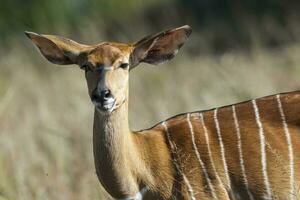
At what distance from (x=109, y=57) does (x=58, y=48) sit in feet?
1.55

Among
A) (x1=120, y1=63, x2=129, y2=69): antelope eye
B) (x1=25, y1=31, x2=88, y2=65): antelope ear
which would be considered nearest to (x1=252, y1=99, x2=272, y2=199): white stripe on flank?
(x1=120, y1=63, x2=129, y2=69): antelope eye

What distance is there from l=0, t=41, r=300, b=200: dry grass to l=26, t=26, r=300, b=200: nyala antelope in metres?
0.61

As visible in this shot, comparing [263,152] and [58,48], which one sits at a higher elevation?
[58,48]

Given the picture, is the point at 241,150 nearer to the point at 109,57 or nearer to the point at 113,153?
the point at 113,153

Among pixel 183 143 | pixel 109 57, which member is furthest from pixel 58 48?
pixel 183 143

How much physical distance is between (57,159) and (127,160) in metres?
2.20

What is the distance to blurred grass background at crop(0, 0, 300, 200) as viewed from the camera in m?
7.91

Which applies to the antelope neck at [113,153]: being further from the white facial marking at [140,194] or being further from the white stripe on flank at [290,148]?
the white stripe on flank at [290,148]

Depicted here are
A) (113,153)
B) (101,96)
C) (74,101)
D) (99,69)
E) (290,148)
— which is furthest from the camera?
(74,101)

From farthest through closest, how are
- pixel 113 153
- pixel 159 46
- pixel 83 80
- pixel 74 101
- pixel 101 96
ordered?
pixel 83 80 → pixel 74 101 → pixel 159 46 → pixel 113 153 → pixel 101 96

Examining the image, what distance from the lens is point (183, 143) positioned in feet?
20.1

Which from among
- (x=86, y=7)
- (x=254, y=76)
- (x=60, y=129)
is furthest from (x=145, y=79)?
(x=86, y=7)

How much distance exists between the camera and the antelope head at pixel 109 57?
221 inches

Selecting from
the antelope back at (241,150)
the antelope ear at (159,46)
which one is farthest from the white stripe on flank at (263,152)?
the antelope ear at (159,46)
